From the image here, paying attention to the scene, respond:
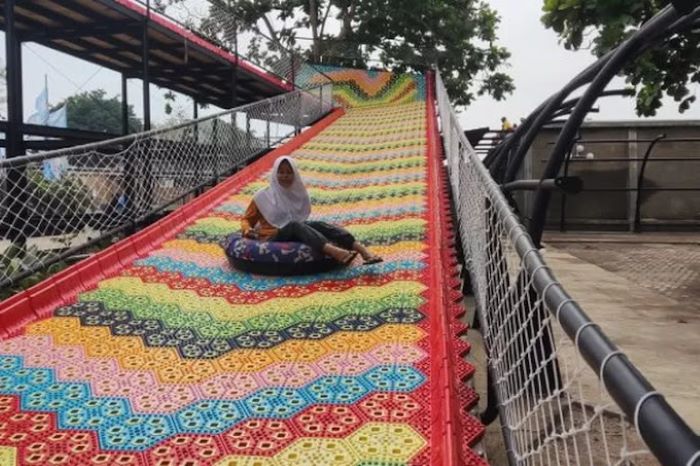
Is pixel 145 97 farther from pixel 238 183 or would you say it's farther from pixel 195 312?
pixel 195 312

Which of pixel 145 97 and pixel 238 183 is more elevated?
pixel 145 97

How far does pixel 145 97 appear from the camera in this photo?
24.9 feet

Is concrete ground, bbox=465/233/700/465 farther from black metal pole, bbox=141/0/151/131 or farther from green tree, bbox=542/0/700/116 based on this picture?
black metal pole, bbox=141/0/151/131

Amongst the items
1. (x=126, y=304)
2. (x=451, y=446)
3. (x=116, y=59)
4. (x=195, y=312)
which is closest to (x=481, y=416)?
(x=451, y=446)

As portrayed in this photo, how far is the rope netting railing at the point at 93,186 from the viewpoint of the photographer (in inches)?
163

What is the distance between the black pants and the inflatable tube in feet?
0.24

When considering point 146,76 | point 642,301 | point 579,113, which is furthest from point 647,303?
point 146,76

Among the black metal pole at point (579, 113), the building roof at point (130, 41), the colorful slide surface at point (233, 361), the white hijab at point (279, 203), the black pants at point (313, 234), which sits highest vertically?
the building roof at point (130, 41)

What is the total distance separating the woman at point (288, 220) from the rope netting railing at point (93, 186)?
1232mm

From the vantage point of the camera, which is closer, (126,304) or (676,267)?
(126,304)

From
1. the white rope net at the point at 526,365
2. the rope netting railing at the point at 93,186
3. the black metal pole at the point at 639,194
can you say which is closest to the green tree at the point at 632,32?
the white rope net at the point at 526,365

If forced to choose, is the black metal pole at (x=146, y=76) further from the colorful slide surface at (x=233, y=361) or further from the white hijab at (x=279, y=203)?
the white hijab at (x=279, y=203)

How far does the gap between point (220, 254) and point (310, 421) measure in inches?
100

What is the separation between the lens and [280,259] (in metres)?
3.77
